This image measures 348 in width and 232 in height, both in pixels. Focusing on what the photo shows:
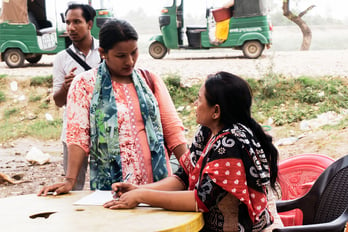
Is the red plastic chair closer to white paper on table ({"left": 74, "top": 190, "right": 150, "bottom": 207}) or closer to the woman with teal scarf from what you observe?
the woman with teal scarf

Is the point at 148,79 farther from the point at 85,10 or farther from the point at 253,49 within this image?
the point at 253,49

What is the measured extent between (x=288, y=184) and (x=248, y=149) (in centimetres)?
176

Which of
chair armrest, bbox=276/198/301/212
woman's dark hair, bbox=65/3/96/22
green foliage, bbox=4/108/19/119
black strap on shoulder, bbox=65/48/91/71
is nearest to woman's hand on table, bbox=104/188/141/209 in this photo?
chair armrest, bbox=276/198/301/212

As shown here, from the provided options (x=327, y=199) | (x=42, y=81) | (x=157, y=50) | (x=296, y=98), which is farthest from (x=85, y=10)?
(x=157, y=50)

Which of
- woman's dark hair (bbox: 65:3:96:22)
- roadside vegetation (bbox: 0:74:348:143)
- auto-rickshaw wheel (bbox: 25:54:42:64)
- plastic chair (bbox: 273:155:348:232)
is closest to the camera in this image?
plastic chair (bbox: 273:155:348:232)

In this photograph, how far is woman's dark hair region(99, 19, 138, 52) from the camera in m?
2.33

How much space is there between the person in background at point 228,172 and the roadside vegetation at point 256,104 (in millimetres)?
5728

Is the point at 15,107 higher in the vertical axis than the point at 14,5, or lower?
lower

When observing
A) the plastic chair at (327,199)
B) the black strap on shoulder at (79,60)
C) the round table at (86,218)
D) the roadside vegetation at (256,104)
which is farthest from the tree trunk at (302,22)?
the round table at (86,218)

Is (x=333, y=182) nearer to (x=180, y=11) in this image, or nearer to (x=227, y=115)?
(x=227, y=115)

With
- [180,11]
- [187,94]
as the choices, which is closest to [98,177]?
[187,94]

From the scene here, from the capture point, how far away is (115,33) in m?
2.33

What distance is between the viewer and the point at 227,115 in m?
1.92

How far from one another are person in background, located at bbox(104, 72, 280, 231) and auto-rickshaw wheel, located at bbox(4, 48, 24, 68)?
11011mm
